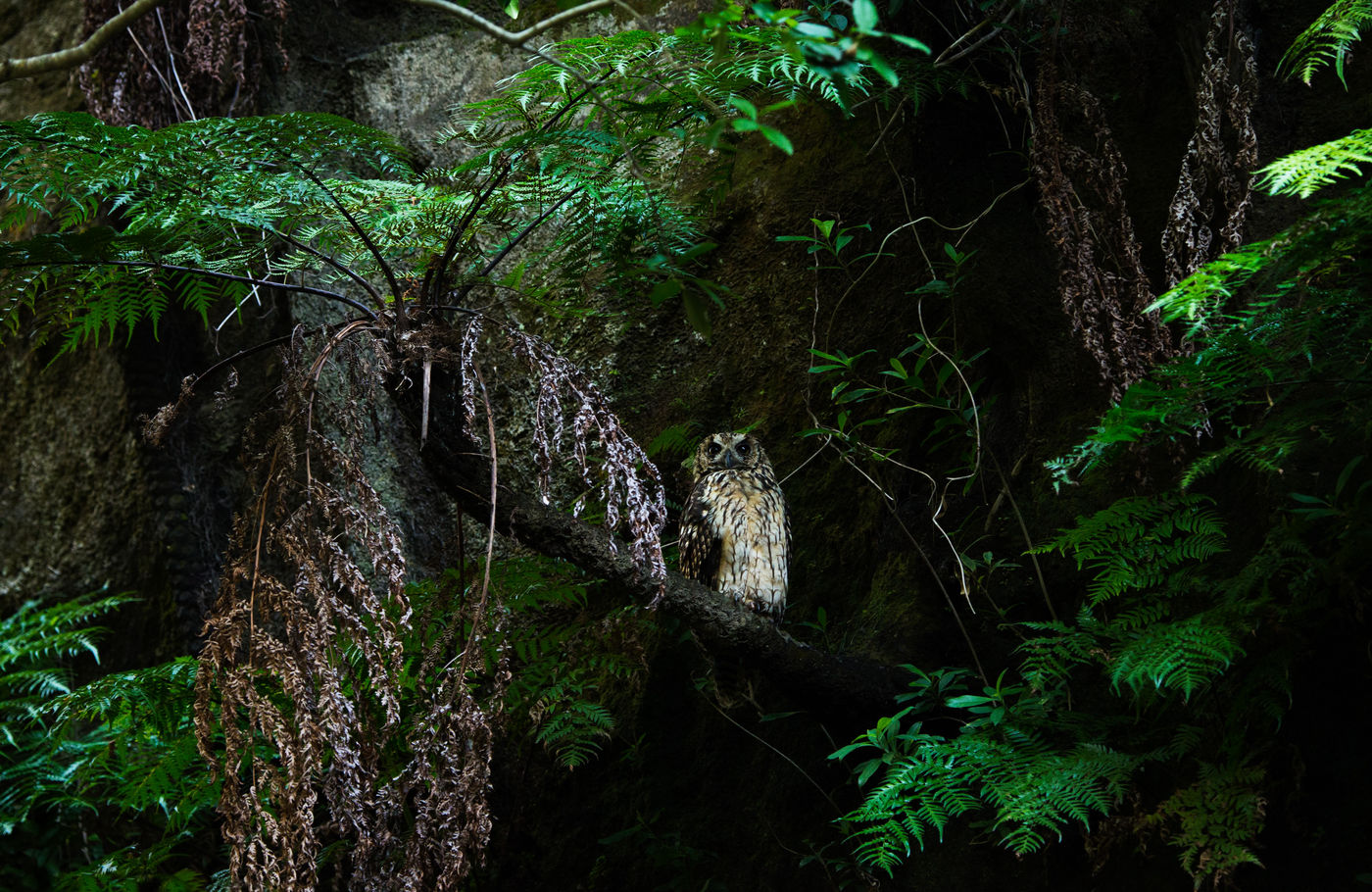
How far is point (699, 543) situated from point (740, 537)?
0.16 meters

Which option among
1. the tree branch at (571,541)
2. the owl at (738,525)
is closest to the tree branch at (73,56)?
the tree branch at (571,541)

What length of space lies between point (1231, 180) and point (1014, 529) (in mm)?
1001

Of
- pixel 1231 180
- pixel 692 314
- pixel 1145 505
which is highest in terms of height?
pixel 1231 180

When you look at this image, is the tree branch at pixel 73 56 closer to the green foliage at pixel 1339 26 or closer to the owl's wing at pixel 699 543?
the owl's wing at pixel 699 543

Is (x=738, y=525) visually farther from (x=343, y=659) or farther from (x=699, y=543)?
(x=343, y=659)

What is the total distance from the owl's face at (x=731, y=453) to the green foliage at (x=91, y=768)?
1.56 meters

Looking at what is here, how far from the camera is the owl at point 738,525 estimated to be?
2814mm

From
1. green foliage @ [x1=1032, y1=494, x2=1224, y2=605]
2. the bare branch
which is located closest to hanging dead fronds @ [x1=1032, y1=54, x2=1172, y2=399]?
green foliage @ [x1=1032, y1=494, x2=1224, y2=605]

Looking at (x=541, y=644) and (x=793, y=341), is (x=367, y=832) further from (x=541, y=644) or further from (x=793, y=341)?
(x=793, y=341)

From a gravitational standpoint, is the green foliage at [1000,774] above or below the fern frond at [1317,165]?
Result: below

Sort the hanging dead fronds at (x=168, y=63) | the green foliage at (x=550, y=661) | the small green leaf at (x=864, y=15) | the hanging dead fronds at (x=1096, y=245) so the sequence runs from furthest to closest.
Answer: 1. the hanging dead fronds at (x=168, y=63)
2. the green foliage at (x=550, y=661)
3. the hanging dead fronds at (x=1096, y=245)
4. the small green leaf at (x=864, y=15)

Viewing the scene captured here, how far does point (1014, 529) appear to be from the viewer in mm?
2547

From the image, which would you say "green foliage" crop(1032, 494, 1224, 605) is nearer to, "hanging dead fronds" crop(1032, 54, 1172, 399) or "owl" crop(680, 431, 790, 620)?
"hanging dead fronds" crop(1032, 54, 1172, 399)

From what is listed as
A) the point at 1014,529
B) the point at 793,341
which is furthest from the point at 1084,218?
the point at 793,341
